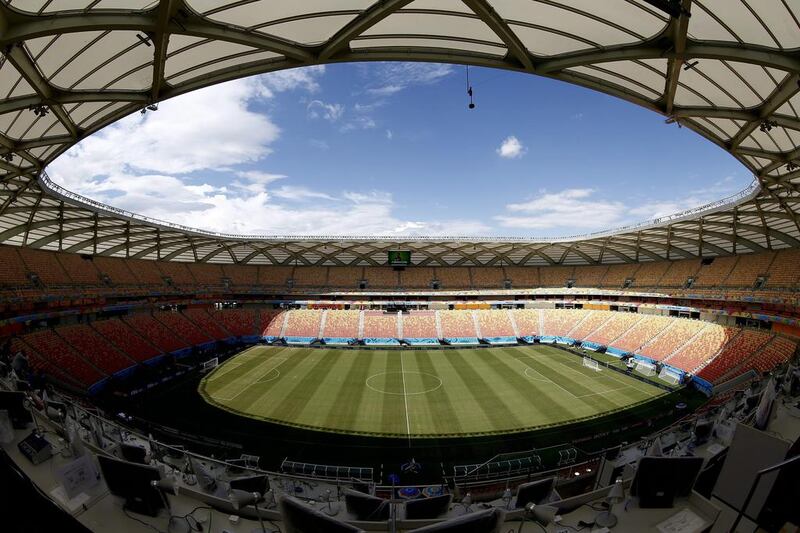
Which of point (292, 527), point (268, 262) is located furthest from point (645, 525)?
point (268, 262)

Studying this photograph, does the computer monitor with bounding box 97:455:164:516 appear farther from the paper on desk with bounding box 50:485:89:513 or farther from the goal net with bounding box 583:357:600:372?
the goal net with bounding box 583:357:600:372

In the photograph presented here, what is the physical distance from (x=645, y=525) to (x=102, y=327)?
4480 cm

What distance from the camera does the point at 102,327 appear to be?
35.6m

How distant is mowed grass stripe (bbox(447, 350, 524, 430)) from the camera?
946 inches

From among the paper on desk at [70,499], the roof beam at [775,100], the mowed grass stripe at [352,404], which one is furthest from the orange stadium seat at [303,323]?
the roof beam at [775,100]

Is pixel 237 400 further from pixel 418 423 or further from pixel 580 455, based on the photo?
pixel 580 455

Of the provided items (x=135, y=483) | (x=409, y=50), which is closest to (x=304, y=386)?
(x=409, y=50)

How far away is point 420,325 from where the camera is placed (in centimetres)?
5081

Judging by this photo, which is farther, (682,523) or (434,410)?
(434,410)

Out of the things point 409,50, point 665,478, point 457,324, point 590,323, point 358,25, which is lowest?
point 457,324

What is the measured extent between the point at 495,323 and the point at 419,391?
24531 millimetres

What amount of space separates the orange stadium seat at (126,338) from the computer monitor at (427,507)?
38.3 meters

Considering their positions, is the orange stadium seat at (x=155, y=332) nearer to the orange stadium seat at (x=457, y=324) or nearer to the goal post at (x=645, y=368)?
the orange stadium seat at (x=457, y=324)

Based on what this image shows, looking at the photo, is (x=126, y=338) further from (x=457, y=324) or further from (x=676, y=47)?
(x=676, y=47)
